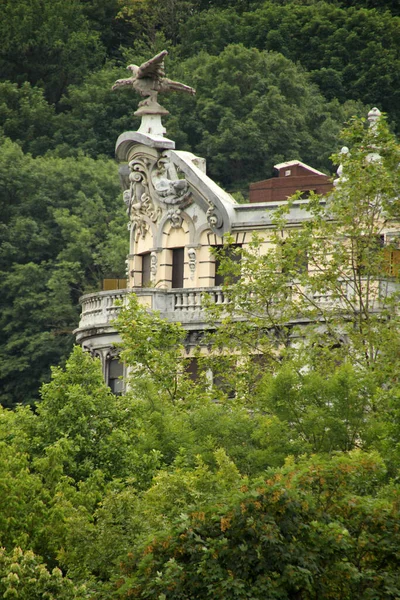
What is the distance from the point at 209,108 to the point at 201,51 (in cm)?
1034

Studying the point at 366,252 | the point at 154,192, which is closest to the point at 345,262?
the point at 366,252

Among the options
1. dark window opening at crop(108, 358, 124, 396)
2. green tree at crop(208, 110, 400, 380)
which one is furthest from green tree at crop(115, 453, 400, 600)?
dark window opening at crop(108, 358, 124, 396)

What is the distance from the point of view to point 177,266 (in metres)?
72.1

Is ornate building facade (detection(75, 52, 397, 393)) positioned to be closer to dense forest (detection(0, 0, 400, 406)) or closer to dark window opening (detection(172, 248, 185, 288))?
dark window opening (detection(172, 248, 185, 288))

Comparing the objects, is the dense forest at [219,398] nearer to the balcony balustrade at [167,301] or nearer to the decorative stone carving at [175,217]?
the balcony balustrade at [167,301]

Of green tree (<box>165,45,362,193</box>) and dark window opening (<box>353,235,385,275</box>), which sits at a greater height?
green tree (<box>165,45,362,193</box>)

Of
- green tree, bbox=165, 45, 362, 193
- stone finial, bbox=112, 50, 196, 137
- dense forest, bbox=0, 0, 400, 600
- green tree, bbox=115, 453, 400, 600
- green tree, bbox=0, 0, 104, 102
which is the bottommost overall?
green tree, bbox=115, 453, 400, 600

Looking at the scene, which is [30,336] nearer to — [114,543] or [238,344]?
[238,344]

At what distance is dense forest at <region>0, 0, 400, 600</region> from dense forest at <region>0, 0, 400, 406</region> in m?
0.19

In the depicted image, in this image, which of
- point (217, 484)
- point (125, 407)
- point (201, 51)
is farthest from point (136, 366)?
point (201, 51)

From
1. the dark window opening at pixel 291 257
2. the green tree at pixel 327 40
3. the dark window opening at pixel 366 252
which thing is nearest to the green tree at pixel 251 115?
the green tree at pixel 327 40

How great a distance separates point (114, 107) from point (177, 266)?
44084mm

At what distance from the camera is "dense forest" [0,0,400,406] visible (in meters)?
98.2

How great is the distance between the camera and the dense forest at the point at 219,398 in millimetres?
35906
